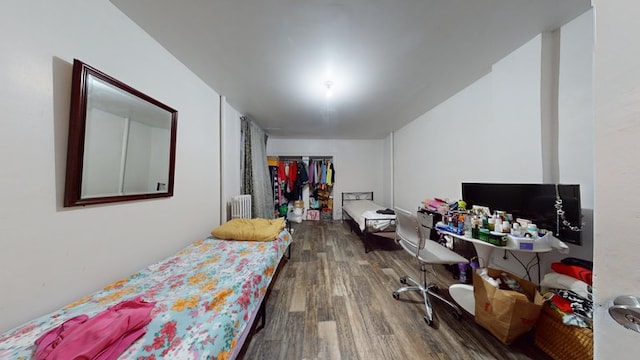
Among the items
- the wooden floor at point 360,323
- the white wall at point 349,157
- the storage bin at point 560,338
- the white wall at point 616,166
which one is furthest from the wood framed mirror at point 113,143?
the white wall at point 349,157

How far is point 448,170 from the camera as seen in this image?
262 centimetres

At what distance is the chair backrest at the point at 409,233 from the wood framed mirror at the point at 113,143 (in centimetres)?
Answer: 218

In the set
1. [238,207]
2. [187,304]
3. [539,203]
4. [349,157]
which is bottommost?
[187,304]

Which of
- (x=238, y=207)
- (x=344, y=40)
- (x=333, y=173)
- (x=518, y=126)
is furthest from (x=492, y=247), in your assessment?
(x=333, y=173)

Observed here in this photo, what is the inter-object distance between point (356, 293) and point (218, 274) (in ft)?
4.22

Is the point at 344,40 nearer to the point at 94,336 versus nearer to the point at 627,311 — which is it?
the point at 627,311

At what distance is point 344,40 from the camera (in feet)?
4.82

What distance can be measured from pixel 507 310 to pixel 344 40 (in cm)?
222

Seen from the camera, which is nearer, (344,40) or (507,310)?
(507,310)

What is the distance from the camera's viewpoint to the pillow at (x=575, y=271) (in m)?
1.13

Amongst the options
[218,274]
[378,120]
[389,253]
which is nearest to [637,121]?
[218,274]

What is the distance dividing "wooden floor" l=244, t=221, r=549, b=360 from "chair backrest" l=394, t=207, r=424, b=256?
469mm

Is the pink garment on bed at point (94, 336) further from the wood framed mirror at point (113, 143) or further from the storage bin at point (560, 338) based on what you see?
the storage bin at point (560, 338)

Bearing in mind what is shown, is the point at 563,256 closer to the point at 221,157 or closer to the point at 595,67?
the point at 595,67
